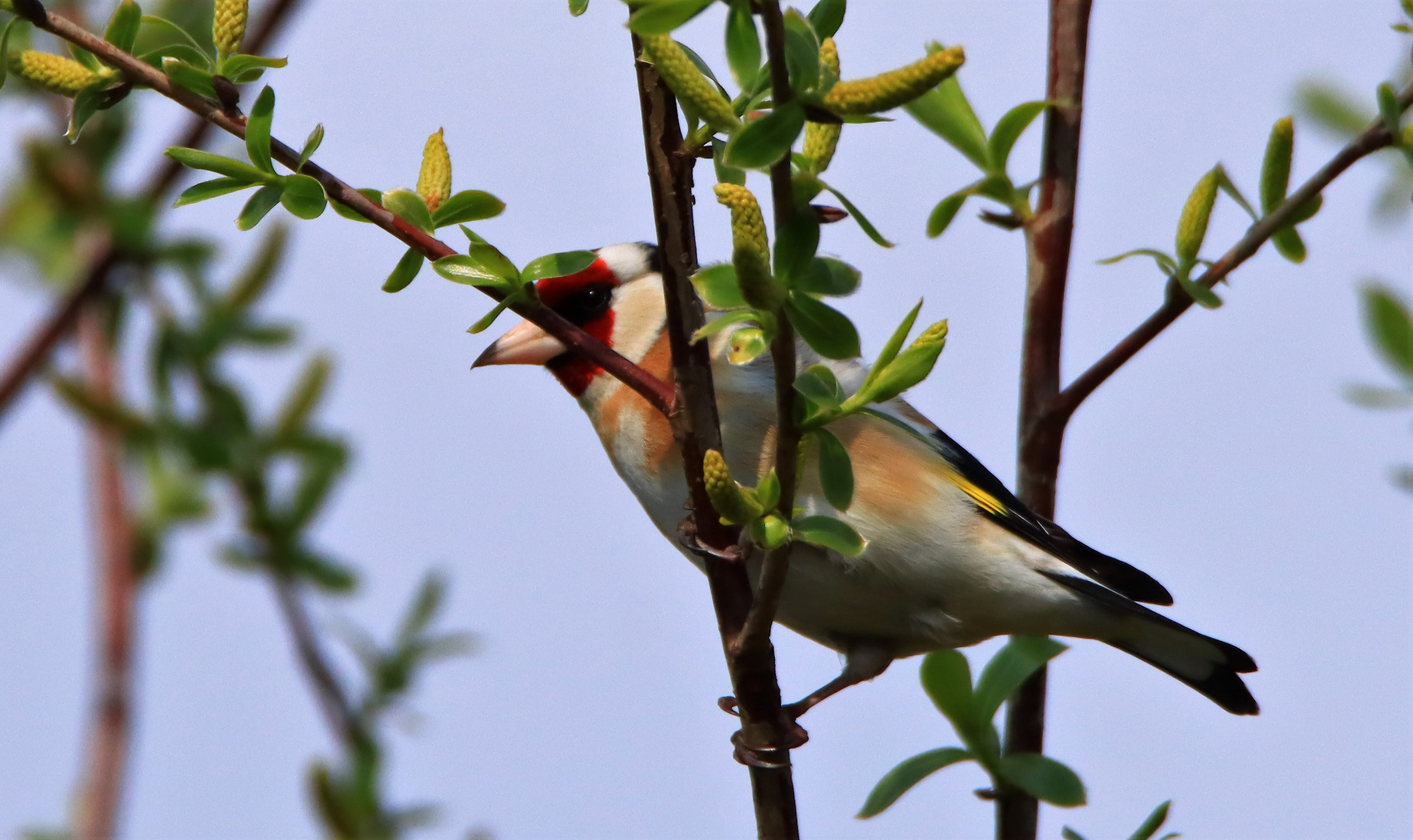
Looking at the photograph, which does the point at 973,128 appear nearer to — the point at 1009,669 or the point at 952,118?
the point at 952,118

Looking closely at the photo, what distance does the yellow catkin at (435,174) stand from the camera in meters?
1.55

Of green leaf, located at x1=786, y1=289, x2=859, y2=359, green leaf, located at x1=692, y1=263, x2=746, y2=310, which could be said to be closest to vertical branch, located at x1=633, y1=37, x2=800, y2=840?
green leaf, located at x1=692, y1=263, x2=746, y2=310

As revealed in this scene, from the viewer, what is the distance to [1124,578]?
115 inches

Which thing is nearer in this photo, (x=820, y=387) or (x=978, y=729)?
(x=820, y=387)

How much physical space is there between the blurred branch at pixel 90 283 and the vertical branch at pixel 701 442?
4.14 ft

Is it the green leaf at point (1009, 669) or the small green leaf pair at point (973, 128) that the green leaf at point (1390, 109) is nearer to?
the small green leaf pair at point (973, 128)

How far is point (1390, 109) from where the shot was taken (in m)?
1.67

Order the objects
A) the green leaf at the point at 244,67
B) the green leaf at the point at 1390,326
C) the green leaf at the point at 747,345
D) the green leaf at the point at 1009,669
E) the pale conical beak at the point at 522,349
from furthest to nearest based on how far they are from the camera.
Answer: the pale conical beak at the point at 522,349 → the green leaf at the point at 1009,669 → the green leaf at the point at 1390,326 → the green leaf at the point at 244,67 → the green leaf at the point at 747,345

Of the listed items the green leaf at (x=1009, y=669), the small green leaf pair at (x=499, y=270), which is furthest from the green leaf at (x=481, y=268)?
the green leaf at (x=1009, y=669)

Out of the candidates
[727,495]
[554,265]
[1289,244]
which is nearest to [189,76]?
[554,265]

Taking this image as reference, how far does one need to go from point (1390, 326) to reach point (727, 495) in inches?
38.9

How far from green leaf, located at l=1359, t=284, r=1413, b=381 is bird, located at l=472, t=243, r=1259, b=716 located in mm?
922

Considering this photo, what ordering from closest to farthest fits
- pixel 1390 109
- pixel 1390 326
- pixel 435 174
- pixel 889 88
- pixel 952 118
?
pixel 889 88, pixel 435 174, pixel 1390 109, pixel 1390 326, pixel 952 118

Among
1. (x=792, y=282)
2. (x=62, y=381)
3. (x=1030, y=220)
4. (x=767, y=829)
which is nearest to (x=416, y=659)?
(x=62, y=381)
